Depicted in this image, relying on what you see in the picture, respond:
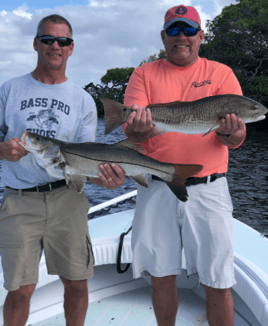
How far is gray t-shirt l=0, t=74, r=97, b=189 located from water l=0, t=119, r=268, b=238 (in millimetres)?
9554

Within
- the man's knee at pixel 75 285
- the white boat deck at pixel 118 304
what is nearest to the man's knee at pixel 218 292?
the man's knee at pixel 75 285

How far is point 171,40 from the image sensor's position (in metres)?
2.89

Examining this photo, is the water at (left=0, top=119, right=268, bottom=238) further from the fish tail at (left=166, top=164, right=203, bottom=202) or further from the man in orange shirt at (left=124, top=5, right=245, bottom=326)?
the fish tail at (left=166, top=164, right=203, bottom=202)

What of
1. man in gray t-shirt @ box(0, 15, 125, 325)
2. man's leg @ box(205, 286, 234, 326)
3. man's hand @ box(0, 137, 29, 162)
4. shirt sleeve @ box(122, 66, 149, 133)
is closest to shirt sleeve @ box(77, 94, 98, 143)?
man in gray t-shirt @ box(0, 15, 125, 325)

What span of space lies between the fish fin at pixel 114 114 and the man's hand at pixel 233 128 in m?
0.78

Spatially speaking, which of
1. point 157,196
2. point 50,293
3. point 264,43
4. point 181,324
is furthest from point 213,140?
point 264,43

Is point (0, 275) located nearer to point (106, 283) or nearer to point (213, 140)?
point (106, 283)

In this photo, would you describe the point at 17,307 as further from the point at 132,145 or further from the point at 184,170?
the point at 184,170

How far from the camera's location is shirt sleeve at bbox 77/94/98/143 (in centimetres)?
323

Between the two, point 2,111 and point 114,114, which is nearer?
point 114,114

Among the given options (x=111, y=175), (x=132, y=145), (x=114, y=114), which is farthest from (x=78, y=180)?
(x=114, y=114)

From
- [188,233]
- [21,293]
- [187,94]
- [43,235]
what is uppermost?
[187,94]

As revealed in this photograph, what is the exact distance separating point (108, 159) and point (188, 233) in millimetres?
Answer: 1043

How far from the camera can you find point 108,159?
8.89 ft
